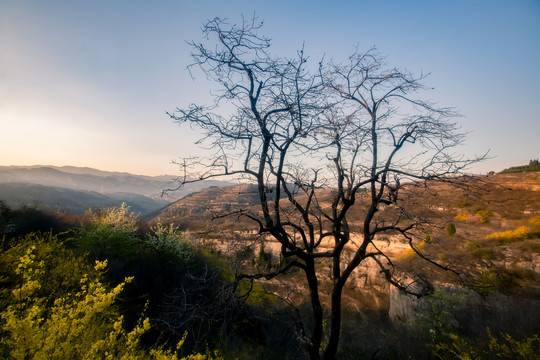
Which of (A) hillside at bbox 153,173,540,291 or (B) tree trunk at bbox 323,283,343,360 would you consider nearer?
(B) tree trunk at bbox 323,283,343,360

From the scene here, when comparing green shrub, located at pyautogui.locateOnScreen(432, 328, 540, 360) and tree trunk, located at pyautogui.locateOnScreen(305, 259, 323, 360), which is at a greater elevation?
tree trunk, located at pyautogui.locateOnScreen(305, 259, 323, 360)

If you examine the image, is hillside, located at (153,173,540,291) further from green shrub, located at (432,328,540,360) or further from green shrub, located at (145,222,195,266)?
green shrub, located at (432,328,540,360)

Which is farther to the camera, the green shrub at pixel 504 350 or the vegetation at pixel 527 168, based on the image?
the vegetation at pixel 527 168

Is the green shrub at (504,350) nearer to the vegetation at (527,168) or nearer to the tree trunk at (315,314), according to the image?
the tree trunk at (315,314)

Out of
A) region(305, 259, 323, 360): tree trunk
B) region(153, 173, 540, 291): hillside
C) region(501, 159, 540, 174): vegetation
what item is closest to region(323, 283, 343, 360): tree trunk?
region(305, 259, 323, 360): tree trunk

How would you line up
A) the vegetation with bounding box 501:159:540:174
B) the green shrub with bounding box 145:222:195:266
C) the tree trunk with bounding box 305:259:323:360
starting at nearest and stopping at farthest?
1. the tree trunk with bounding box 305:259:323:360
2. the green shrub with bounding box 145:222:195:266
3. the vegetation with bounding box 501:159:540:174

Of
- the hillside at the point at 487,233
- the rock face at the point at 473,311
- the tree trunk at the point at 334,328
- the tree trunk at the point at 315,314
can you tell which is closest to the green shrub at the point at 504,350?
the rock face at the point at 473,311

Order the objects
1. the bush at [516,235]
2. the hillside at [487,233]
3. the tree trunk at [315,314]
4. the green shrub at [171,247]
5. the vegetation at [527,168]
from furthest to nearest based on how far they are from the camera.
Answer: the vegetation at [527,168] → the bush at [516,235] → the green shrub at [171,247] → the hillside at [487,233] → the tree trunk at [315,314]

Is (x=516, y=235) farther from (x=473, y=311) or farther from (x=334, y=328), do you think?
(x=334, y=328)

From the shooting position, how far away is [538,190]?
1762 centimetres

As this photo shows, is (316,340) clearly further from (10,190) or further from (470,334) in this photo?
(10,190)

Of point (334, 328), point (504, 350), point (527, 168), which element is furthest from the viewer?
point (527, 168)

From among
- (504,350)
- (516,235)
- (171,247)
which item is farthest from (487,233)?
(171,247)

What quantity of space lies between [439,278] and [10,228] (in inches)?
851
